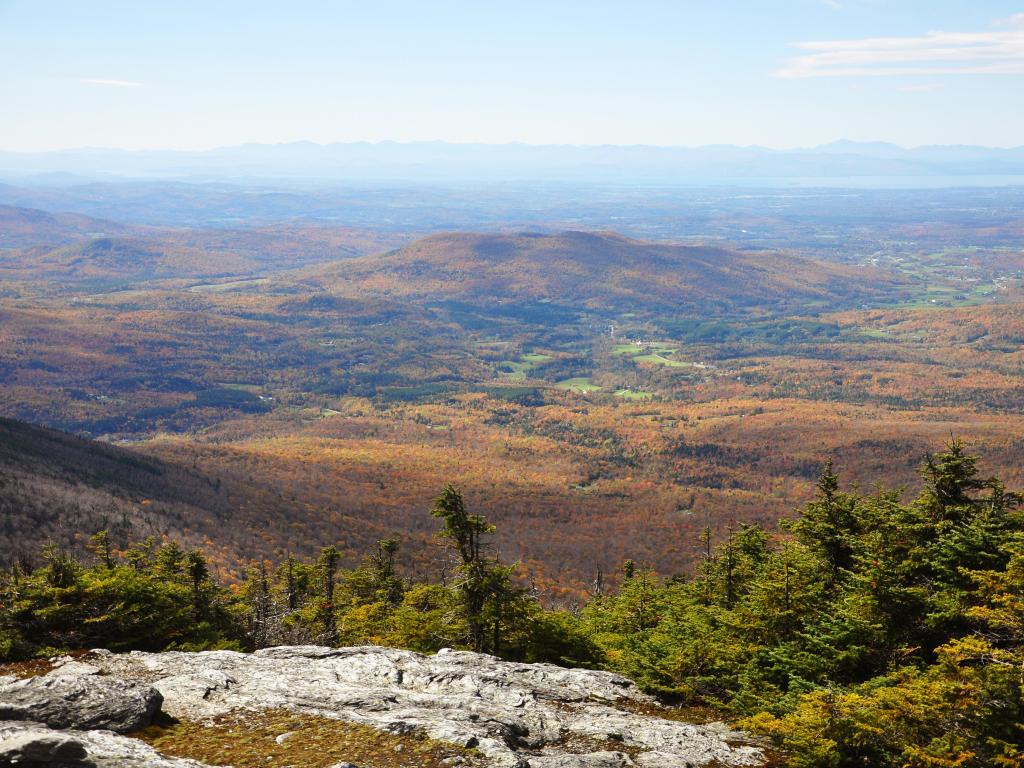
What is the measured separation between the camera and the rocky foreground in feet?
57.1

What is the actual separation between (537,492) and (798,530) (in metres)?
118

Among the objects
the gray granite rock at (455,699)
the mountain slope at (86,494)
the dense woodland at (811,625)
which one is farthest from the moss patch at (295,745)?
the mountain slope at (86,494)

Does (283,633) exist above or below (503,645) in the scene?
below

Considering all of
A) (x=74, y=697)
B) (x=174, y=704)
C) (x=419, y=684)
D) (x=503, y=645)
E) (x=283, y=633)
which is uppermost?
(x=74, y=697)

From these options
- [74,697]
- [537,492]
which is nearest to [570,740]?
[74,697]

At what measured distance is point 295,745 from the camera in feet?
61.8

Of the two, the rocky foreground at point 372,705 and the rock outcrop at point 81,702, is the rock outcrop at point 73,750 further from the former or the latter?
the rock outcrop at point 81,702

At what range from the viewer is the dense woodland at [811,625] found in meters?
17.9

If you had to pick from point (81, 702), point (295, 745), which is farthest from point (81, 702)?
point (295, 745)

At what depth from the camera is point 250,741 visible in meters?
19.2

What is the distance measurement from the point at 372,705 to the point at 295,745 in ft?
12.6

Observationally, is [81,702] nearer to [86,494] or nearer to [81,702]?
[81,702]

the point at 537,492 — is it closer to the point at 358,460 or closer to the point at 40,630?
the point at 358,460

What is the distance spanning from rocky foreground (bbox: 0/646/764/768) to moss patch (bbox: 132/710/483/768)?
357 mm
